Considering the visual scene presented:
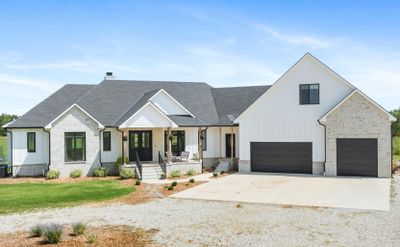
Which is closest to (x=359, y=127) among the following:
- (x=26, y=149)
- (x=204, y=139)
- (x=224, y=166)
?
(x=224, y=166)

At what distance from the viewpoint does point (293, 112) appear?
86.1ft

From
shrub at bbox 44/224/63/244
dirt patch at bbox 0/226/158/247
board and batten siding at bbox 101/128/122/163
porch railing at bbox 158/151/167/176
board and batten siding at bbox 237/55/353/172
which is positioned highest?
A: board and batten siding at bbox 237/55/353/172

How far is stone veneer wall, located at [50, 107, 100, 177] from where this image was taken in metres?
25.8

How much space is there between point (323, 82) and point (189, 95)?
11.9 meters

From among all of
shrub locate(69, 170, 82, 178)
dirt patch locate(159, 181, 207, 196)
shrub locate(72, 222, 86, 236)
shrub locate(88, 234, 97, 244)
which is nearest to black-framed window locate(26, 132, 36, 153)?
shrub locate(69, 170, 82, 178)

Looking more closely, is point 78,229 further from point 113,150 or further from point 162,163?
point 113,150

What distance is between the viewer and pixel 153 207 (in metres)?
16.3

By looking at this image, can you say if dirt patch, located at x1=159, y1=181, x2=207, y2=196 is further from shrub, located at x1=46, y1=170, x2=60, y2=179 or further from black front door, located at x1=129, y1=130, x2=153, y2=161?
shrub, located at x1=46, y1=170, x2=60, y2=179

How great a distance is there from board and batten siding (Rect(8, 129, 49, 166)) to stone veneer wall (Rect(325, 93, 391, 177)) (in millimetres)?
18872

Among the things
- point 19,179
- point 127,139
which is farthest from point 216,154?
point 19,179

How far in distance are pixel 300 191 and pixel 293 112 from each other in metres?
7.98

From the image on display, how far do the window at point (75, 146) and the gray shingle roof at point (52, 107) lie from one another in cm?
206

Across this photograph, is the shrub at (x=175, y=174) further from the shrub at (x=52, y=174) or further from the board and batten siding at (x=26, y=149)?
the board and batten siding at (x=26, y=149)

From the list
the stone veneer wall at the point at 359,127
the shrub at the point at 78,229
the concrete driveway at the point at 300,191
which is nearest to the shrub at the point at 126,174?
the concrete driveway at the point at 300,191
